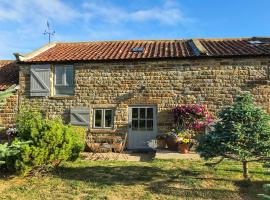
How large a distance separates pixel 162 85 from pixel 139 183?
5.97 meters

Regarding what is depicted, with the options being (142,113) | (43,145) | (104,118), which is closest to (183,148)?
(142,113)

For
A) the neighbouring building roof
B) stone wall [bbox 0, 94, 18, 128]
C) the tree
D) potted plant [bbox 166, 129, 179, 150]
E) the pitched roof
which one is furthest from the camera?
the pitched roof

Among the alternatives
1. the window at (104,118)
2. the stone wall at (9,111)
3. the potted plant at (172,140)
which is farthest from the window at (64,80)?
the potted plant at (172,140)

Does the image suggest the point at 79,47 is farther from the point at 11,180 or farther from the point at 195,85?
the point at 11,180

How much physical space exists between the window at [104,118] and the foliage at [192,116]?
9.11 feet

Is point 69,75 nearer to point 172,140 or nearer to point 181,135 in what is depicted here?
point 172,140

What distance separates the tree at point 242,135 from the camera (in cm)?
687

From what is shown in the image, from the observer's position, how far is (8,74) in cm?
1509

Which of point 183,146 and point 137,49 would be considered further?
point 137,49

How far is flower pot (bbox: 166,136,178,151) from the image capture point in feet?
38.4

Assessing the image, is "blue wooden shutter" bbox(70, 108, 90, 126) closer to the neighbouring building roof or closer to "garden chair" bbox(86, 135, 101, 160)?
"garden chair" bbox(86, 135, 101, 160)

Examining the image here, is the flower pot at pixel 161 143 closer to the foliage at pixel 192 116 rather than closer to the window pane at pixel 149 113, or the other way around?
the foliage at pixel 192 116

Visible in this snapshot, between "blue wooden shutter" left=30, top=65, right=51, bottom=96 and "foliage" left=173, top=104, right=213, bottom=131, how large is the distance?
575cm

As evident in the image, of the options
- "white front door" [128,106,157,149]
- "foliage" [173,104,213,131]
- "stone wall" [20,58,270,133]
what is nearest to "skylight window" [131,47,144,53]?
"stone wall" [20,58,270,133]
